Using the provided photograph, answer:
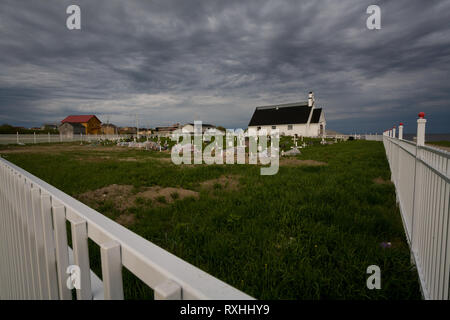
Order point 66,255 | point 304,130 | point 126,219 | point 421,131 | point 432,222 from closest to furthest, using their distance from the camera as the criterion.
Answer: point 66,255
point 432,222
point 421,131
point 126,219
point 304,130

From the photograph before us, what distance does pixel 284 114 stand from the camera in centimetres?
4794

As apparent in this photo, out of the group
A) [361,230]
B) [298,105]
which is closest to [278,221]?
[361,230]

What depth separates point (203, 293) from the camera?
721 millimetres

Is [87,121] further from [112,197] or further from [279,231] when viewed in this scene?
[279,231]

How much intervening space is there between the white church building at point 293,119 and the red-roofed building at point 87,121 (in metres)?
52.0

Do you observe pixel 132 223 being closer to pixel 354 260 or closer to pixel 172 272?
pixel 354 260

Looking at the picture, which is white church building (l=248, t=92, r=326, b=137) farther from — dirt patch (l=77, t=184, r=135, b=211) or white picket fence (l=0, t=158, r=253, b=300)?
white picket fence (l=0, t=158, r=253, b=300)

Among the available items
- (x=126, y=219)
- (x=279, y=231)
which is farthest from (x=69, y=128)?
(x=279, y=231)

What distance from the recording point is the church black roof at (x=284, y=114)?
44.3 m

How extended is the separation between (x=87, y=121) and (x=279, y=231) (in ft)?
268

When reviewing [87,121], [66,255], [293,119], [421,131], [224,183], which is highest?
[87,121]

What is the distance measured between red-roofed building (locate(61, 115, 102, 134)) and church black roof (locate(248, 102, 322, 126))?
52.0 metres

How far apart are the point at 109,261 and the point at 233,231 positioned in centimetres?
311

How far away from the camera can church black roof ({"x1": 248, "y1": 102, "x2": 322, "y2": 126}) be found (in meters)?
44.3
